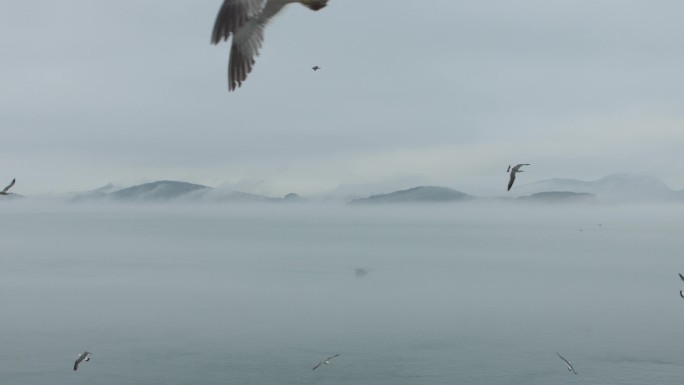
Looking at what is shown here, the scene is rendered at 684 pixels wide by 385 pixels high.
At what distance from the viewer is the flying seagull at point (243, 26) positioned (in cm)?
480

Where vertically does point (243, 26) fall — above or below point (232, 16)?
above

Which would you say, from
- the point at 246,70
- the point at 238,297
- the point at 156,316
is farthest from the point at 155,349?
the point at 246,70

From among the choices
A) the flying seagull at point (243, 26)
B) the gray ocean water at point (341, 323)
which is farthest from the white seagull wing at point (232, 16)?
the gray ocean water at point (341, 323)

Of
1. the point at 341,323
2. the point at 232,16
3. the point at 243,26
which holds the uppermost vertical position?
the point at 243,26

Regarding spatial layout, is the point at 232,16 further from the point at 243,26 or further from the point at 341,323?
the point at 341,323

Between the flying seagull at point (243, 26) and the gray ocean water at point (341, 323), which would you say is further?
the gray ocean water at point (341, 323)

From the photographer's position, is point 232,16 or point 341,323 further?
point 341,323

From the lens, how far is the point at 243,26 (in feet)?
19.7

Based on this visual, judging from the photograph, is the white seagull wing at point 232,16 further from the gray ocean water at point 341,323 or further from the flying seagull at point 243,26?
the gray ocean water at point 341,323

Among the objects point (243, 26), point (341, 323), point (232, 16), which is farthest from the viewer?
point (341, 323)

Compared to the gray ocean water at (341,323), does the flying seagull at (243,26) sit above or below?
above

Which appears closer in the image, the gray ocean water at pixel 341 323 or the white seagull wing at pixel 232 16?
the white seagull wing at pixel 232 16

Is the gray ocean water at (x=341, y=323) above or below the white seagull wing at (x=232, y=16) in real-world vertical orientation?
below

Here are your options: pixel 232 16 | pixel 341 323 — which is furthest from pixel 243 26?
pixel 341 323
